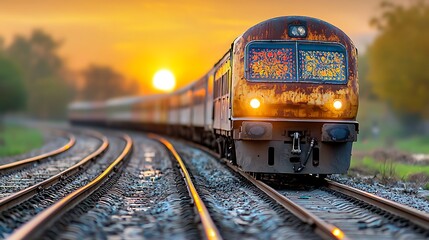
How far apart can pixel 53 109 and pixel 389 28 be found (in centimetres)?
8132

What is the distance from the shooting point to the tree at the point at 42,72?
114 metres

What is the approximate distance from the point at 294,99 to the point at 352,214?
→ 11.4 ft

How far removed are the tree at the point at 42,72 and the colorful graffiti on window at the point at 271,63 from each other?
105343 millimetres

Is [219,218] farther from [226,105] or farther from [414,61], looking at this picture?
[414,61]

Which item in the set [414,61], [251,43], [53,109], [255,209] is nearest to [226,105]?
[251,43]

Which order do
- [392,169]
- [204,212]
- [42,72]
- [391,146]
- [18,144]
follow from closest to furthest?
[204,212]
[392,169]
[18,144]
[391,146]
[42,72]

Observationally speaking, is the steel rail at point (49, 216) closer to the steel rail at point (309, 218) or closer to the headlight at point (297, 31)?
the steel rail at point (309, 218)

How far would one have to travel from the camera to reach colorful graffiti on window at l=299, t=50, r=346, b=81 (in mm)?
11852

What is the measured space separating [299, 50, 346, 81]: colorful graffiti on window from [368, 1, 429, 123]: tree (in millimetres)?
32247

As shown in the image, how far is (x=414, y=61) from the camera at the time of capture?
42.4 meters

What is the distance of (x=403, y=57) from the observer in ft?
141

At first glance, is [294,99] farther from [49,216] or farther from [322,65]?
[49,216]

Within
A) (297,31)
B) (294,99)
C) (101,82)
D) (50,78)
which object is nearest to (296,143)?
(294,99)

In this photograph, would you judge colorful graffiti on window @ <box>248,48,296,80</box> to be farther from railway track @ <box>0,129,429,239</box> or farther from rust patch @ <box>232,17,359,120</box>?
railway track @ <box>0,129,429,239</box>
